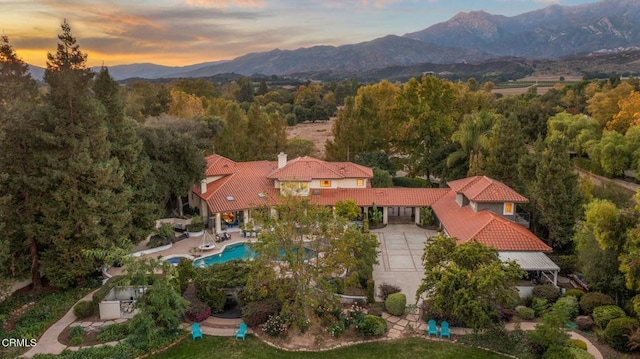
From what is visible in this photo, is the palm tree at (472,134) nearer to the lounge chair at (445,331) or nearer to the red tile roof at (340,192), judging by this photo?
the red tile roof at (340,192)

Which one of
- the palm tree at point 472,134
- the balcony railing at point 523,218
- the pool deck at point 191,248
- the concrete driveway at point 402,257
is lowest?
the concrete driveway at point 402,257

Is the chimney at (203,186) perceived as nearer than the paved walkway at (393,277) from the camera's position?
No

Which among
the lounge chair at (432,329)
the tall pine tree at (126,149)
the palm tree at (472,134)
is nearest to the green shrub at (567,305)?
the lounge chair at (432,329)

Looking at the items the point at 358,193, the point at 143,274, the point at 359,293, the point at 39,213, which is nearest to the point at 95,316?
the point at 143,274

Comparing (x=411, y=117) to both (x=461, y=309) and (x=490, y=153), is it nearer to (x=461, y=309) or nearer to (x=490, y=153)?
(x=490, y=153)

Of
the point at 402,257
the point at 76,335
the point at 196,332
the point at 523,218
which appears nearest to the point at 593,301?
the point at 523,218

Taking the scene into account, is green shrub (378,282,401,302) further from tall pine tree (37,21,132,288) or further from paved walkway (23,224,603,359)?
tall pine tree (37,21,132,288)

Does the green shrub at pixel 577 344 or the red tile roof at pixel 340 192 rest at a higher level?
the red tile roof at pixel 340 192
